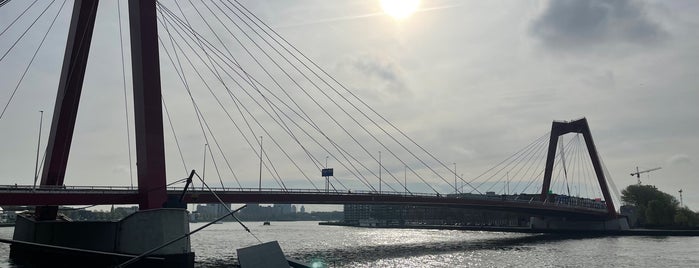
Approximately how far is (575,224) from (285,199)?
Answer: 86551 millimetres

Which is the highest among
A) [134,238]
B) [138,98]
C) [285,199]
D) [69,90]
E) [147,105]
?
[69,90]

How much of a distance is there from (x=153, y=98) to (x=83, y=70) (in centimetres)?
1356

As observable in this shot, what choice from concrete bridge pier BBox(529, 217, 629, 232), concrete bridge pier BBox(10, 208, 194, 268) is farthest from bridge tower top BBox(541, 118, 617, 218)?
concrete bridge pier BBox(10, 208, 194, 268)

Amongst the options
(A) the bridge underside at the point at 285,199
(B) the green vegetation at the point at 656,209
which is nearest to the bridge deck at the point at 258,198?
(A) the bridge underside at the point at 285,199

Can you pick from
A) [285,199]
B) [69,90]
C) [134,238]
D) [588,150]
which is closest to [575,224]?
[588,150]

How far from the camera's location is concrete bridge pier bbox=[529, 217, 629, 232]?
11388cm

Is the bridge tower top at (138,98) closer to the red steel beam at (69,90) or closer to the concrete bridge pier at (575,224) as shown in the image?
the red steel beam at (69,90)

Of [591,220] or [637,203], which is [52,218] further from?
[637,203]

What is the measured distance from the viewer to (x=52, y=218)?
1987 inches

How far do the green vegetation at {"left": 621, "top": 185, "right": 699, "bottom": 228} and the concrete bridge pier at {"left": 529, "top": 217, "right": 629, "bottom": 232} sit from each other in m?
8.33

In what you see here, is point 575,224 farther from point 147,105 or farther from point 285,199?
point 147,105

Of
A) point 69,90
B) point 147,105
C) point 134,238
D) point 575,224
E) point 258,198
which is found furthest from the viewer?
point 575,224

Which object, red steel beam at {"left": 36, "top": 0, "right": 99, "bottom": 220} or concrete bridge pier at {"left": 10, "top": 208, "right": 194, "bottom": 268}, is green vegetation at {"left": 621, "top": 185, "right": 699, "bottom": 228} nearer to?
concrete bridge pier at {"left": 10, "top": 208, "right": 194, "bottom": 268}

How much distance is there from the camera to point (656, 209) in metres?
119
